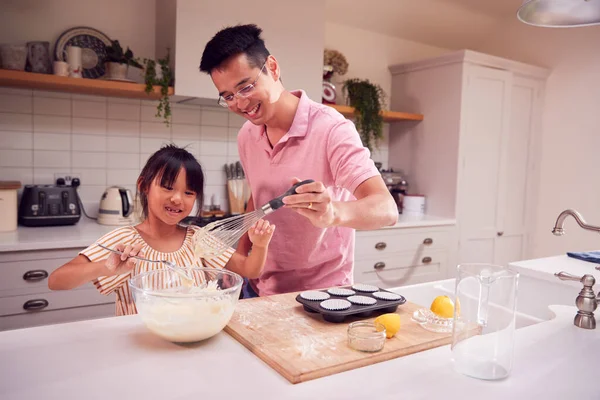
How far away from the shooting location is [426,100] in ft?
11.3

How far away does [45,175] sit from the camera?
2459 millimetres

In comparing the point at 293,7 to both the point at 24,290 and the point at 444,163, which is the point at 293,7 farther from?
the point at 24,290

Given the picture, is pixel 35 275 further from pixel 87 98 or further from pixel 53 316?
pixel 87 98

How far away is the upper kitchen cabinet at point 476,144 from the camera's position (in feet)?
10.6

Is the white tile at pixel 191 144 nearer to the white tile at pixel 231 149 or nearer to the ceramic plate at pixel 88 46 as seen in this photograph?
the white tile at pixel 231 149

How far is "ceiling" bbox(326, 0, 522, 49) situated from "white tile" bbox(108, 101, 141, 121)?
58.9 inches

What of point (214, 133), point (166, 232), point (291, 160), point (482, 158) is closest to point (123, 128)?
point (214, 133)

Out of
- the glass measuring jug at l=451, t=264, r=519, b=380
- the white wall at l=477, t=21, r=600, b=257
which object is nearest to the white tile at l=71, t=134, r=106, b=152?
the glass measuring jug at l=451, t=264, r=519, b=380

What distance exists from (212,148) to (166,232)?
1.55m

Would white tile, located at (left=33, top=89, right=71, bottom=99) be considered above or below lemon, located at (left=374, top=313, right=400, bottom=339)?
above

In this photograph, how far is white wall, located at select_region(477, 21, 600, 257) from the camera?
3373mm

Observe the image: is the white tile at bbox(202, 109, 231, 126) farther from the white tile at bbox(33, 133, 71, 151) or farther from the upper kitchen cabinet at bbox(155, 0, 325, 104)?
the white tile at bbox(33, 133, 71, 151)

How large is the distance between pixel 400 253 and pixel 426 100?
3.92 feet

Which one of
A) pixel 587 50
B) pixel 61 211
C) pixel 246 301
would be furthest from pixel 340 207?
pixel 587 50
